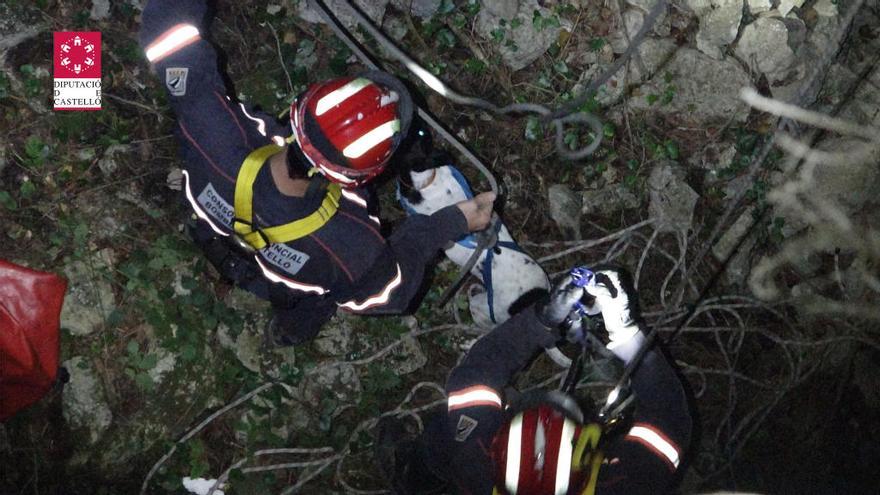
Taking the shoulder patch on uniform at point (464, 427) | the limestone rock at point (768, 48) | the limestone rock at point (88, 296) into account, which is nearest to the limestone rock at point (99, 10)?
the limestone rock at point (88, 296)

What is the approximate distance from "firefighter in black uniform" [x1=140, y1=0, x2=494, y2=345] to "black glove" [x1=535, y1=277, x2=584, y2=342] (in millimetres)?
703

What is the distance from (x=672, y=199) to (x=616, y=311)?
1380mm

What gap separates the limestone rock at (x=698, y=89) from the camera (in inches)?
186

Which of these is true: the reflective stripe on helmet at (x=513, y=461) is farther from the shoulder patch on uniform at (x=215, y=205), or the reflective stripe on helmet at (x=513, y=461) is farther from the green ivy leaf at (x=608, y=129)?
the green ivy leaf at (x=608, y=129)

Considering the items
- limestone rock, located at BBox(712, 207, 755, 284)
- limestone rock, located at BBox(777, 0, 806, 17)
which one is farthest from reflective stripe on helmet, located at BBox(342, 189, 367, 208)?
limestone rock, located at BBox(777, 0, 806, 17)

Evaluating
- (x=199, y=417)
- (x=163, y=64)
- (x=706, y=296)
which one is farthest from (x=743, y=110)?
(x=199, y=417)

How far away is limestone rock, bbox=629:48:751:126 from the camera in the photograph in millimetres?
4723

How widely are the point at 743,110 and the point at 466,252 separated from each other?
7.09 feet

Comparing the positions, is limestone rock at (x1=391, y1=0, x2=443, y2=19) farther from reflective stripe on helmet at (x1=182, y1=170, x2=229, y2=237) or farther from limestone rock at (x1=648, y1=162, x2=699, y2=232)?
reflective stripe on helmet at (x1=182, y1=170, x2=229, y2=237)

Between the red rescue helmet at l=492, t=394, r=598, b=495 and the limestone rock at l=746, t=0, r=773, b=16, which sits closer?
the red rescue helmet at l=492, t=394, r=598, b=495

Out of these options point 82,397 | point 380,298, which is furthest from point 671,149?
point 82,397

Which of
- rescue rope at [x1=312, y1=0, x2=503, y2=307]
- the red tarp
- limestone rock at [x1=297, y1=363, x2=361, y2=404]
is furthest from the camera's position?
limestone rock at [x1=297, y1=363, x2=361, y2=404]

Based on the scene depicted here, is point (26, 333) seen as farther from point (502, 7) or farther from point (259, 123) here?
point (502, 7)

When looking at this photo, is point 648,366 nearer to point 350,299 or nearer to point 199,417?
point 350,299
